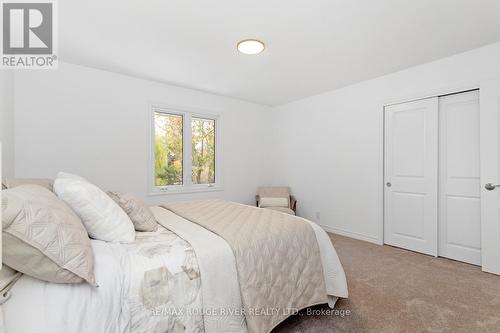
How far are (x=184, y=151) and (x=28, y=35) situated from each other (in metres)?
2.25

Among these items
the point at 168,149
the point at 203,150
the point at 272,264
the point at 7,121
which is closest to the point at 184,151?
the point at 168,149

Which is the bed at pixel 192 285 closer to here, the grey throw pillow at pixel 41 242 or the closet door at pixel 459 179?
the grey throw pillow at pixel 41 242

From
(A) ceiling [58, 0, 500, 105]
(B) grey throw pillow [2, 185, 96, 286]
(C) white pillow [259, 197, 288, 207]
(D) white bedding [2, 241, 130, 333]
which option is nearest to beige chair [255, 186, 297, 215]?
(C) white pillow [259, 197, 288, 207]

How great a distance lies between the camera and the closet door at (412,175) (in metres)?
2.97

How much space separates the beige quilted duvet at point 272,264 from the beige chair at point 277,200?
82.1 inches

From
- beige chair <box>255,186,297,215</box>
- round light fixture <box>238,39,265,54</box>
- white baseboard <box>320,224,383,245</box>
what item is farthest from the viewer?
beige chair <box>255,186,297,215</box>

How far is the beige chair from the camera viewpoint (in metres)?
4.05

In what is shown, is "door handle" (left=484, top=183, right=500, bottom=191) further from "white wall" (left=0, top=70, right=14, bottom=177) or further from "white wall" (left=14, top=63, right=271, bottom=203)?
"white wall" (left=0, top=70, right=14, bottom=177)

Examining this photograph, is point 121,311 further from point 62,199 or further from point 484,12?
point 484,12

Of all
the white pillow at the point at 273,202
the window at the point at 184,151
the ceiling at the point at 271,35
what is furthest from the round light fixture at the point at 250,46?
the white pillow at the point at 273,202

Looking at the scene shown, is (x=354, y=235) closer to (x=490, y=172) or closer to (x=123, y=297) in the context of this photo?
(x=490, y=172)

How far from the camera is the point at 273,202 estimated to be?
410 centimetres

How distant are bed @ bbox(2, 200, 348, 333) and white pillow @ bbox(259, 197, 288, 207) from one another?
2.16 meters

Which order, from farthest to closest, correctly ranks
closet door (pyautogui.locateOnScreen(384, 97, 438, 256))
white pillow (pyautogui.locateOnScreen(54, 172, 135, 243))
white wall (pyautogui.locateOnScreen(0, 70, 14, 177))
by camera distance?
1. closet door (pyautogui.locateOnScreen(384, 97, 438, 256))
2. white wall (pyautogui.locateOnScreen(0, 70, 14, 177))
3. white pillow (pyautogui.locateOnScreen(54, 172, 135, 243))
